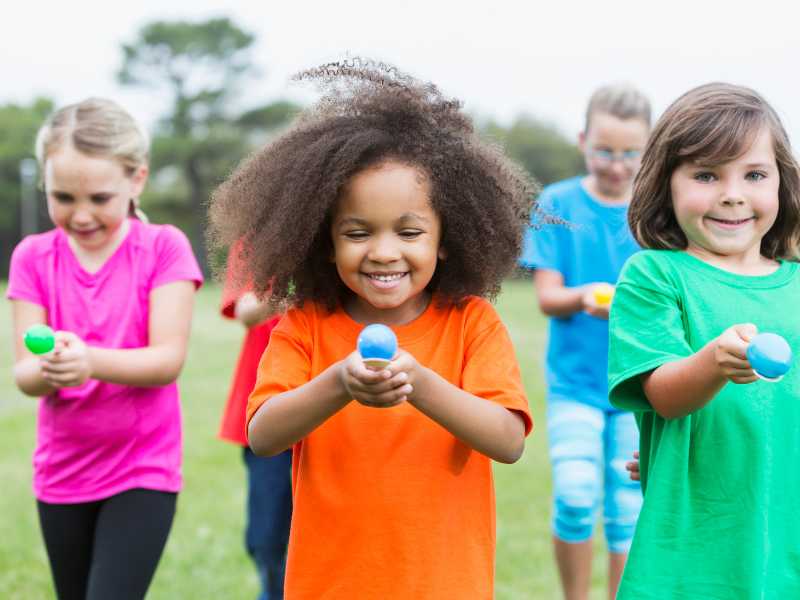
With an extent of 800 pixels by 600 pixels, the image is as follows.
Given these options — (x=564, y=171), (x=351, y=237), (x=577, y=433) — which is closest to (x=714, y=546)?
(x=351, y=237)

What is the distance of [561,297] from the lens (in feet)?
14.3

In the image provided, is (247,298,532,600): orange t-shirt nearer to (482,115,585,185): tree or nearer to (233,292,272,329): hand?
(233,292,272,329): hand

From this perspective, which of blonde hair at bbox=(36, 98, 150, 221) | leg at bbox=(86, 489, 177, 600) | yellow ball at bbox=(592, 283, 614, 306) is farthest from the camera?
yellow ball at bbox=(592, 283, 614, 306)

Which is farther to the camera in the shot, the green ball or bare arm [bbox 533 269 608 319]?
bare arm [bbox 533 269 608 319]

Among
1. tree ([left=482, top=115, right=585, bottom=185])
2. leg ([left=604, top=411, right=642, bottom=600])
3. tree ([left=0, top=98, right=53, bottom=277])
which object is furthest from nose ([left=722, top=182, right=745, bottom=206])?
tree ([left=482, top=115, right=585, bottom=185])

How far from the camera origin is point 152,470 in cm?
351

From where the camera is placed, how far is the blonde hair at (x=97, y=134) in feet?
11.7

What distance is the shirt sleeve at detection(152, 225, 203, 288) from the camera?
362 centimetres

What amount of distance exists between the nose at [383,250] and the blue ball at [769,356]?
35.2 inches

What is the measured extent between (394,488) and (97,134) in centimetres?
176

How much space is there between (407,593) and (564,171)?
207 feet

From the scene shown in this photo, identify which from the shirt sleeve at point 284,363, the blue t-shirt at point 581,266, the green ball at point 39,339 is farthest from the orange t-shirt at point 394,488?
the blue t-shirt at point 581,266

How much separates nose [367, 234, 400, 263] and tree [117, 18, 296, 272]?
53.8m

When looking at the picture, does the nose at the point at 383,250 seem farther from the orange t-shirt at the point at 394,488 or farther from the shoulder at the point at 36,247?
the shoulder at the point at 36,247
